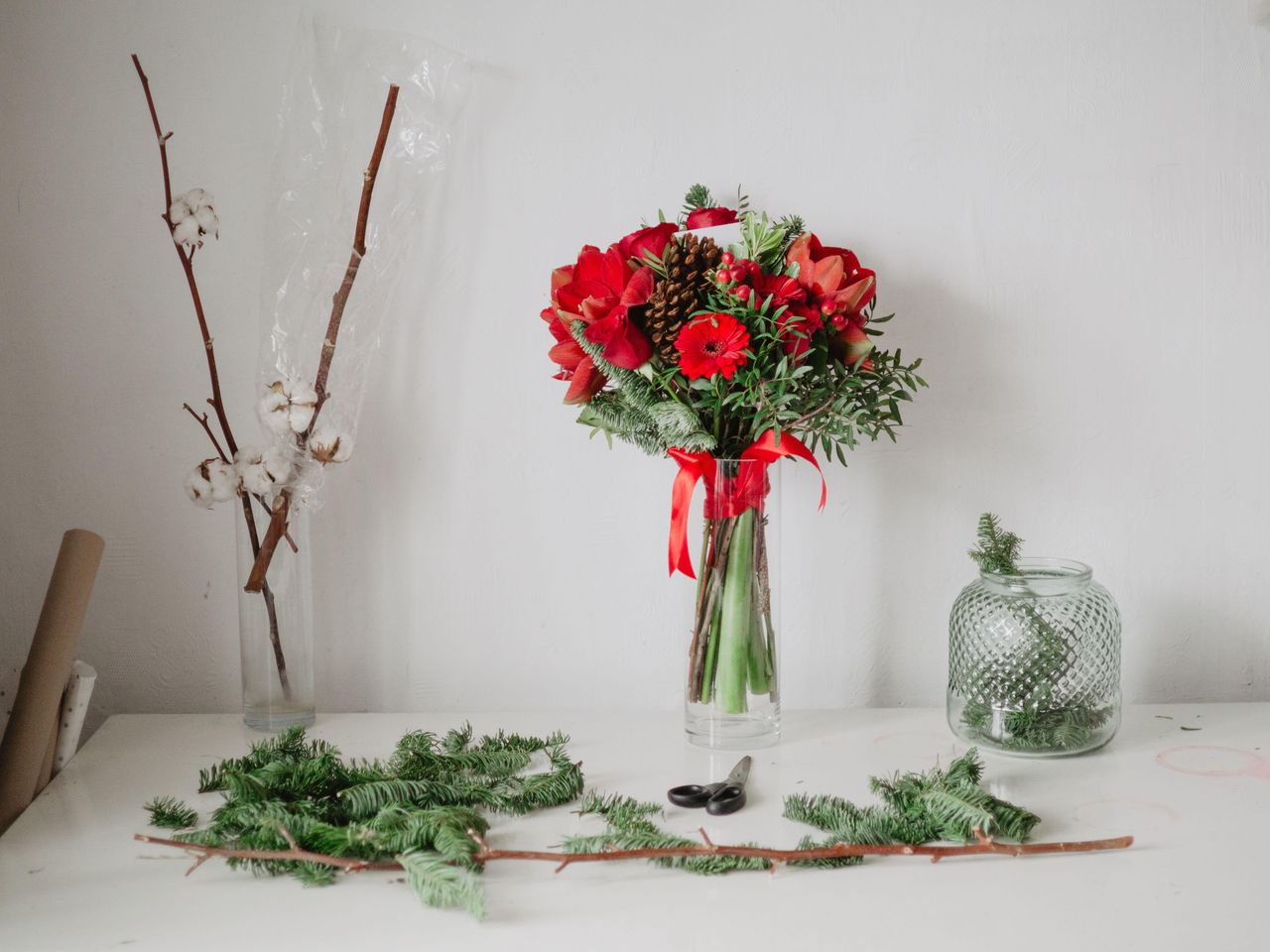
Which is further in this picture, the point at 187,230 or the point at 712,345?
the point at 187,230

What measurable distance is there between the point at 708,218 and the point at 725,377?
0.20 metres

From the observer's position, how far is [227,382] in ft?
3.84

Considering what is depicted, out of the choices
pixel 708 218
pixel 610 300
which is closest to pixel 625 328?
pixel 610 300

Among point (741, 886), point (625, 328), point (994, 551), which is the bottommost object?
point (741, 886)

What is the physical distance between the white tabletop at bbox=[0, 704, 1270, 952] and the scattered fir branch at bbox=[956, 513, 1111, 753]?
2 centimetres

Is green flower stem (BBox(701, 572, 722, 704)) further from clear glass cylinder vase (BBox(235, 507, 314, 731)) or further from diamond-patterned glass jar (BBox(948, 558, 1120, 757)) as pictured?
clear glass cylinder vase (BBox(235, 507, 314, 731))

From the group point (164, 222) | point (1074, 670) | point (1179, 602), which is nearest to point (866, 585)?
point (1074, 670)

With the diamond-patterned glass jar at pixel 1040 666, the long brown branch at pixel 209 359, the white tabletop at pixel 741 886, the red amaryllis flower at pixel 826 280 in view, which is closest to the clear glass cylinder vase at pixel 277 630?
the long brown branch at pixel 209 359

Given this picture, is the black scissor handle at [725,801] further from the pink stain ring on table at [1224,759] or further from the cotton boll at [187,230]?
the cotton boll at [187,230]

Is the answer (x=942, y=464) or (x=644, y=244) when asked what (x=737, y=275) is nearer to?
(x=644, y=244)

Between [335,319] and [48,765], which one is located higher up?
[335,319]

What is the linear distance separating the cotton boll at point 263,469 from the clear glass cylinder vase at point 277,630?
0.17 feet

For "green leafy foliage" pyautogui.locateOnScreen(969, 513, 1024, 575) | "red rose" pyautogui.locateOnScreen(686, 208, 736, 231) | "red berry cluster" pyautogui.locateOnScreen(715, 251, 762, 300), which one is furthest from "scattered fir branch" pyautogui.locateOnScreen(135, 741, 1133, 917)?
"red rose" pyautogui.locateOnScreen(686, 208, 736, 231)

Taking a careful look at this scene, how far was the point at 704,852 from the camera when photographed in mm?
790
